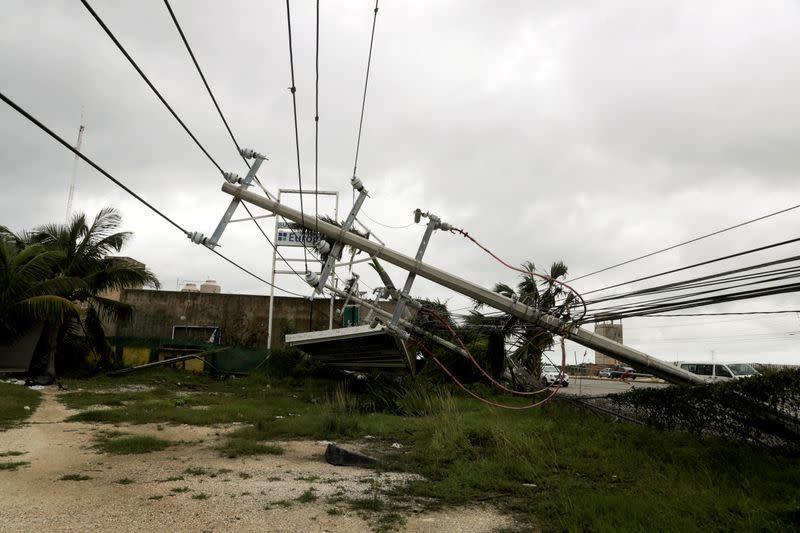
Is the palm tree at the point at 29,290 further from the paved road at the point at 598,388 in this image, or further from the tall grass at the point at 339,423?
the paved road at the point at 598,388

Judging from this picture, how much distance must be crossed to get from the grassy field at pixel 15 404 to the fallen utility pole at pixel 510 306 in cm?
638

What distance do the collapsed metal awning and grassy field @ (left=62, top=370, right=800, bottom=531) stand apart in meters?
1.49

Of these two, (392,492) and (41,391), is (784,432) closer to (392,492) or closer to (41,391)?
(392,492)

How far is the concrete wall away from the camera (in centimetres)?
2698

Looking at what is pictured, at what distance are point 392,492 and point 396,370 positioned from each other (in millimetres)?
10982

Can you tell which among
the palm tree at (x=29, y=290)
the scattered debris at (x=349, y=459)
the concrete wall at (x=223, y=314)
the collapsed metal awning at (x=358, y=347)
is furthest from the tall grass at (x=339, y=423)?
the concrete wall at (x=223, y=314)

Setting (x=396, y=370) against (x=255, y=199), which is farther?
(x=396, y=370)

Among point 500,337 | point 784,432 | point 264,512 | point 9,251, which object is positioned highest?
point 9,251

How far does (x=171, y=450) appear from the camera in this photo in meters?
8.55

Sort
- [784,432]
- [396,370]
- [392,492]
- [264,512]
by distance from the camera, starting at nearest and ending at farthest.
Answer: [264,512] → [392,492] → [784,432] → [396,370]

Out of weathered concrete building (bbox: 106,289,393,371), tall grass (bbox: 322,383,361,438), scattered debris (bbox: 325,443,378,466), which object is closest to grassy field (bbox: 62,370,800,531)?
tall grass (bbox: 322,383,361,438)

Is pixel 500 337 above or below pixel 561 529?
above

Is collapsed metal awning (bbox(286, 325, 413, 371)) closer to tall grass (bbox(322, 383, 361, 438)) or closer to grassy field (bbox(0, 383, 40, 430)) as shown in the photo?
tall grass (bbox(322, 383, 361, 438))

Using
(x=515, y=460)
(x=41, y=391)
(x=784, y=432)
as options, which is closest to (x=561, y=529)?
(x=515, y=460)
